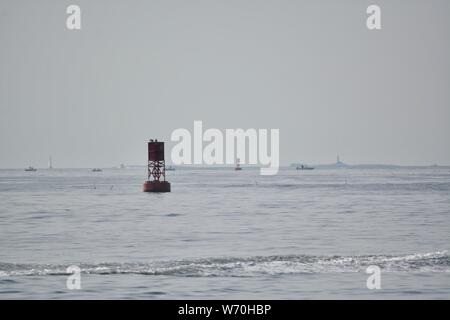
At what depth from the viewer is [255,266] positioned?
32.2 meters

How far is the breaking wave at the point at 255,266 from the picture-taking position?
30531mm

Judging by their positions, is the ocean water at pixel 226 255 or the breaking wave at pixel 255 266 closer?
the ocean water at pixel 226 255

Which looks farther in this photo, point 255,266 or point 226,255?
point 226,255

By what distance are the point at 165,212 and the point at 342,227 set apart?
21.6 m

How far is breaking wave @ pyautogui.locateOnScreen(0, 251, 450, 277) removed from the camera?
30.5m

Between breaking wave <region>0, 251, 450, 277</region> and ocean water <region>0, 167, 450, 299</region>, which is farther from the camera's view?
breaking wave <region>0, 251, 450, 277</region>

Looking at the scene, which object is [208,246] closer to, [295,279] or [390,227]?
[295,279]

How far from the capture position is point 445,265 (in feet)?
105

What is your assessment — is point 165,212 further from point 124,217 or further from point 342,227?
point 342,227

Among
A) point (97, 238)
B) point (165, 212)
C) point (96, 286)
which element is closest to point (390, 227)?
point (97, 238)
